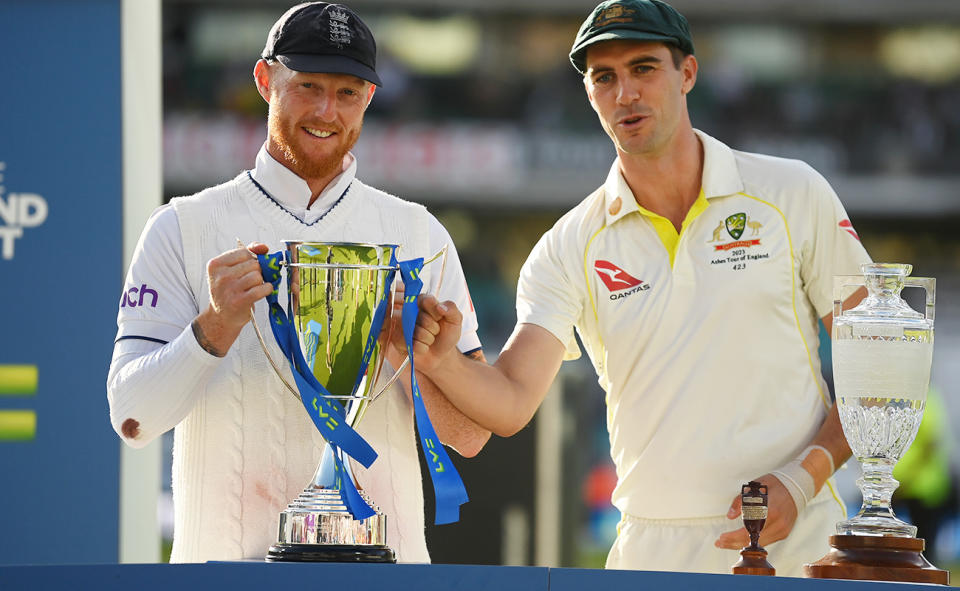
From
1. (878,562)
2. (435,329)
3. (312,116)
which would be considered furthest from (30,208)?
(878,562)

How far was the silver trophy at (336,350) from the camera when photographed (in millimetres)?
1712

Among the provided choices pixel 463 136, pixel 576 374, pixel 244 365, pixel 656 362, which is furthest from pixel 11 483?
pixel 463 136

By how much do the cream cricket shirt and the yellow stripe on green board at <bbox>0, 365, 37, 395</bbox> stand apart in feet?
3.74

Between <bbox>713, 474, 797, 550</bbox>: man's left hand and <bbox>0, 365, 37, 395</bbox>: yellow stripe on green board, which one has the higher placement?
<bbox>0, 365, 37, 395</bbox>: yellow stripe on green board

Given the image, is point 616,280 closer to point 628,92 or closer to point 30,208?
point 628,92

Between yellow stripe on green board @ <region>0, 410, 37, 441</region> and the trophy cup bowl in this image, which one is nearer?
the trophy cup bowl

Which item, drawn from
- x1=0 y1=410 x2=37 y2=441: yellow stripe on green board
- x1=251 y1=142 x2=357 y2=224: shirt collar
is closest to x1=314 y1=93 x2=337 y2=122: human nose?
x1=251 y1=142 x2=357 y2=224: shirt collar

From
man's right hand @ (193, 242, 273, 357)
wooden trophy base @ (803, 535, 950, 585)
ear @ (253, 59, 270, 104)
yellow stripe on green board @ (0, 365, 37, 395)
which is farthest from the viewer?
yellow stripe on green board @ (0, 365, 37, 395)

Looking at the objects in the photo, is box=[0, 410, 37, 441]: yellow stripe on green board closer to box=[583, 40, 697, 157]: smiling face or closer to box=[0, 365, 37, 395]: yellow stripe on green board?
box=[0, 365, 37, 395]: yellow stripe on green board

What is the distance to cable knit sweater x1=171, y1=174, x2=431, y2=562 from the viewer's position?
205cm

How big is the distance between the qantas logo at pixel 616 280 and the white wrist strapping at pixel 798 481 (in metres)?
0.42

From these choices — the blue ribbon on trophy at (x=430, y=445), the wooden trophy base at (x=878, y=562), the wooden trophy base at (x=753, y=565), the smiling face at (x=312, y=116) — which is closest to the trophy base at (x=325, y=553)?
the blue ribbon on trophy at (x=430, y=445)

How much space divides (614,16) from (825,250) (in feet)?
1.85

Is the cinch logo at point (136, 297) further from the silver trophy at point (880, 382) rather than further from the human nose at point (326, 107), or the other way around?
the silver trophy at point (880, 382)
